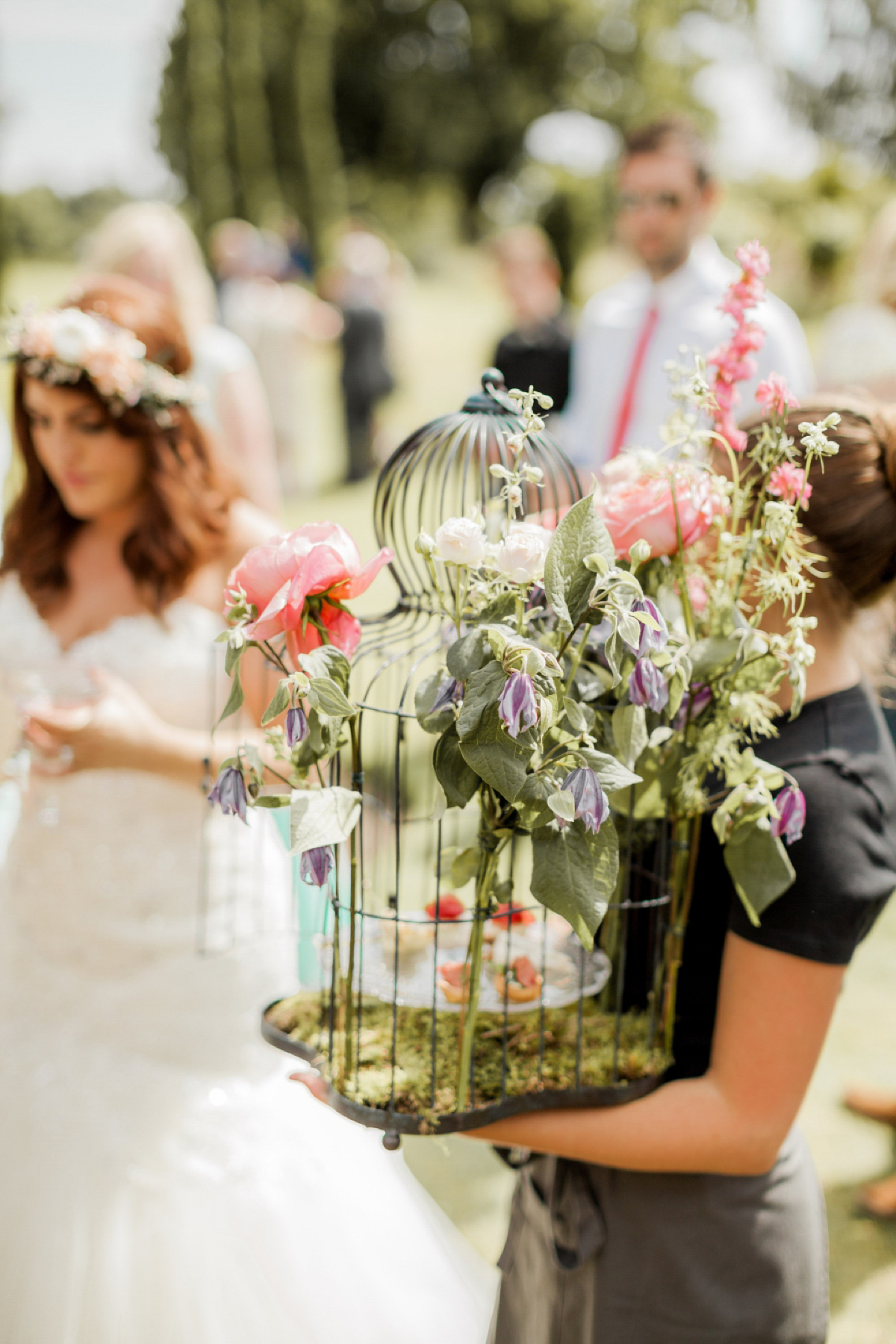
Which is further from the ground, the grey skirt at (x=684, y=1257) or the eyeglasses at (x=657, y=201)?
the eyeglasses at (x=657, y=201)

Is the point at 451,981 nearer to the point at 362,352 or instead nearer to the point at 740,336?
the point at 740,336

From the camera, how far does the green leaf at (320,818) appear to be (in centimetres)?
85

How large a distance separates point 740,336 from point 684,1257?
1.03 meters

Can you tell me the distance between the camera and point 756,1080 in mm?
1152

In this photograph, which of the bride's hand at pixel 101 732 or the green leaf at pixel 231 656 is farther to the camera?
the bride's hand at pixel 101 732

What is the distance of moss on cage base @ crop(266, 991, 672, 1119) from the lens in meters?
1.13

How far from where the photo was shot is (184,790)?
2090 millimetres

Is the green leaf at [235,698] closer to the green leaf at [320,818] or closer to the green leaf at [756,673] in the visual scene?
the green leaf at [320,818]

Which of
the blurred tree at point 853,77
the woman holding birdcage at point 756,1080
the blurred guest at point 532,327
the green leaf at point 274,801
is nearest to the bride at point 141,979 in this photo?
the woman holding birdcage at point 756,1080

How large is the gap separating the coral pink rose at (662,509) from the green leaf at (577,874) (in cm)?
26

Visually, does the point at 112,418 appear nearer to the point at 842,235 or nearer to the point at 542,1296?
the point at 542,1296

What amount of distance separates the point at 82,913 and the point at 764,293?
63.8 inches

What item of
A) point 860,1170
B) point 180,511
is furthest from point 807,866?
point 860,1170

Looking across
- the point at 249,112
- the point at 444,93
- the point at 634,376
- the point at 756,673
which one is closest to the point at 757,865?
the point at 756,673
